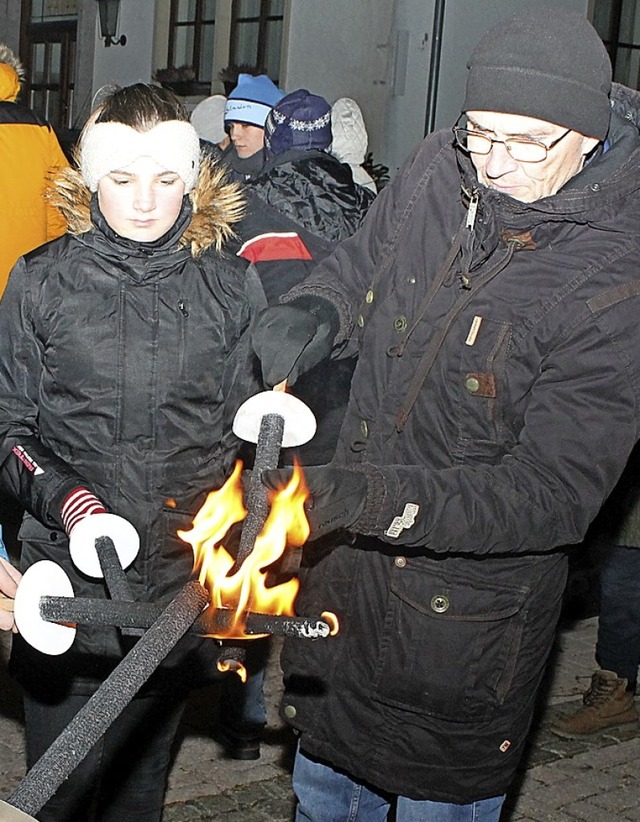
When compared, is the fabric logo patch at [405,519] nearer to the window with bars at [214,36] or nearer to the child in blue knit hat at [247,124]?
the child in blue knit hat at [247,124]

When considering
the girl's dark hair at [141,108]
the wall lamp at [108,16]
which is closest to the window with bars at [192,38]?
the wall lamp at [108,16]

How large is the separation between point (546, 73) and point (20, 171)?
3.24m

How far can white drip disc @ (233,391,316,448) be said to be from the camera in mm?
2639

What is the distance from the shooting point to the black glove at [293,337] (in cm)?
299

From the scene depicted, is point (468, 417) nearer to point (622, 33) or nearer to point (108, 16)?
point (622, 33)

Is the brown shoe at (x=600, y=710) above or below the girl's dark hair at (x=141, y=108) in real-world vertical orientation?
below

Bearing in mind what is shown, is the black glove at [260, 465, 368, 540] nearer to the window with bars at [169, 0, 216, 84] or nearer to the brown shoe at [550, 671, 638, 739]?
the brown shoe at [550, 671, 638, 739]

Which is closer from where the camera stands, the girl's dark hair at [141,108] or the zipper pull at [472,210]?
the zipper pull at [472,210]

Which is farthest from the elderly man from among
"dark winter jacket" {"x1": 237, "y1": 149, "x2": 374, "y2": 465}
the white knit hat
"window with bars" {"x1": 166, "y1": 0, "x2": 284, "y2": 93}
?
"window with bars" {"x1": 166, "y1": 0, "x2": 284, "y2": 93}

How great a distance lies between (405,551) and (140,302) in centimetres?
103

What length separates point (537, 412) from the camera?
280cm

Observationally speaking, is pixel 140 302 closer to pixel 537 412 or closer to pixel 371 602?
pixel 371 602

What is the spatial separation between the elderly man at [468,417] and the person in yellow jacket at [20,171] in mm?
2503

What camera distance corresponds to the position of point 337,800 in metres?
3.41
